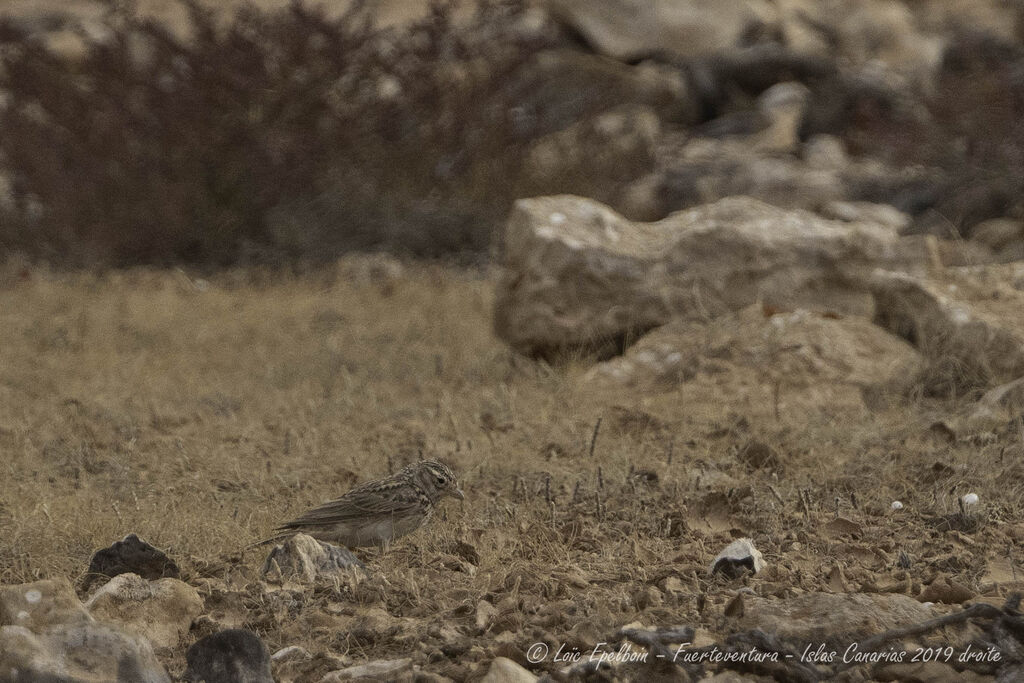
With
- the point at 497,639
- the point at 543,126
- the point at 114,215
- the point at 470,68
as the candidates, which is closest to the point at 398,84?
the point at 470,68

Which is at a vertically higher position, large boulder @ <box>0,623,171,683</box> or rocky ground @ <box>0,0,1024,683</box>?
large boulder @ <box>0,623,171,683</box>

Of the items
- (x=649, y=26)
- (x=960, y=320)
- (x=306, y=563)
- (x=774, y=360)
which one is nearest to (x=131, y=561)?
(x=306, y=563)

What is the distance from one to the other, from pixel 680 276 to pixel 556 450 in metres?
1.72

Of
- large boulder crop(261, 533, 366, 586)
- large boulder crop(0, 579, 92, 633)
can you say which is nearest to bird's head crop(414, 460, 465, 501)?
large boulder crop(261, 533, 366, 586)

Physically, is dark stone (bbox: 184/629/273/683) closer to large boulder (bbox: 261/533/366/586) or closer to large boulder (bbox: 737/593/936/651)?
large boulder (bbox: 261/533/366/586)

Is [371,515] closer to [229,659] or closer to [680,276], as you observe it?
[229,659]

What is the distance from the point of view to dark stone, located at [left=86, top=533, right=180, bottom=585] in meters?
3.20

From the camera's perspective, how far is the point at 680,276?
5902 millimetres

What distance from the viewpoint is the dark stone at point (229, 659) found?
2.56 metres

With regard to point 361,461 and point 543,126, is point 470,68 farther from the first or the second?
point 361,461

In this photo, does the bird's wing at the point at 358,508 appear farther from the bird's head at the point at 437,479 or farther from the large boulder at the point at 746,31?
the large boulder at the point at 746,31

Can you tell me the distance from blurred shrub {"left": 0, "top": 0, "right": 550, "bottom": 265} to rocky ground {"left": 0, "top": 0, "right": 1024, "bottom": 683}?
0.54 m

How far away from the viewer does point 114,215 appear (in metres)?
10.5

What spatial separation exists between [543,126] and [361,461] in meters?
7.55
